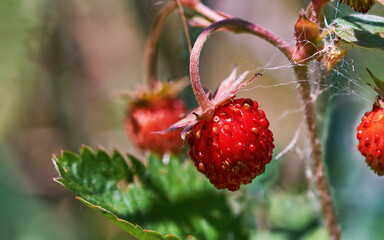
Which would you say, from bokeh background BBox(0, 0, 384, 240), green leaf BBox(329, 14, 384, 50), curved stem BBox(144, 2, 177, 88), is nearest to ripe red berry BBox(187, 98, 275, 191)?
green leaf BBox(329, 14, 384, 50)

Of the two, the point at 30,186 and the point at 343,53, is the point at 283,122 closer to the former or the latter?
the point at 30,186

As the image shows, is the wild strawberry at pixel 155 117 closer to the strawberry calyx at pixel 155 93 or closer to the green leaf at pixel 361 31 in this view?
the strawberry calyx at pixel 155 93

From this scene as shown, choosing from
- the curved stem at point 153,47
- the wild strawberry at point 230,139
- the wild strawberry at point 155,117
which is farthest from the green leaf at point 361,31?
the wild strawberry at point 155,117

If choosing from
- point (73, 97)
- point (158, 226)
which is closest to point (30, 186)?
point (73, 97)

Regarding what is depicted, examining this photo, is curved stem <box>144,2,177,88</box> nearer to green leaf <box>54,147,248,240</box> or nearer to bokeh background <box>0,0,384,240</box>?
green leaf <box>54,147,248,240</box>

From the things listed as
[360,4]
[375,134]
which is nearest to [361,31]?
[360,4]

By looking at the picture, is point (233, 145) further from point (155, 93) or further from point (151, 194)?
point (155, 93)
